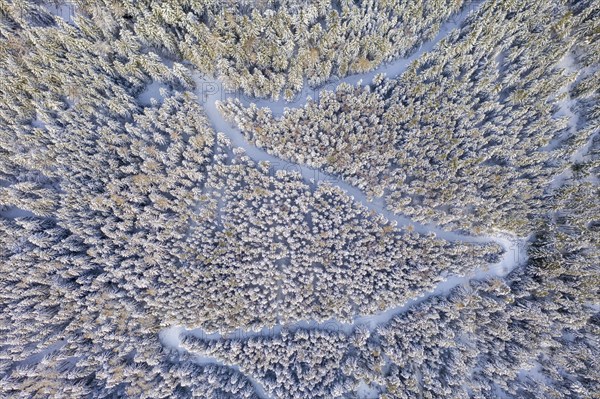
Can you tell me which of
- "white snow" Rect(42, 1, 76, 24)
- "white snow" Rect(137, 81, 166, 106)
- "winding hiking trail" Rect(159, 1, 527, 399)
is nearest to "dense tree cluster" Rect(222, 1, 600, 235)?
"winding hiking trail" Rect(159, 1, 527, 399)

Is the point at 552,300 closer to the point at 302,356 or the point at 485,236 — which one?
the point at 485,236

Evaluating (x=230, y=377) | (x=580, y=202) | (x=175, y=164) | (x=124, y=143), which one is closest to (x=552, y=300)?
(x=580, y=202)

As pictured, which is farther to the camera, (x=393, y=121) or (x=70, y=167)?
(x=393, y=121)

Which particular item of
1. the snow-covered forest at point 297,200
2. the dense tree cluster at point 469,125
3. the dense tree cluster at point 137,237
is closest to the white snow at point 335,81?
the snow-covered forest at point 297,200

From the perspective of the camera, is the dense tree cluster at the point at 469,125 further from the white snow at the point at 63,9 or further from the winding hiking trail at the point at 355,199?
the white snow at the point at 63,9

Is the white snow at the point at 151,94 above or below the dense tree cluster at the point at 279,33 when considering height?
below

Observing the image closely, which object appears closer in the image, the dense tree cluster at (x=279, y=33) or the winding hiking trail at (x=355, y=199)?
the dense tree cluster at (x=279, y=33)
